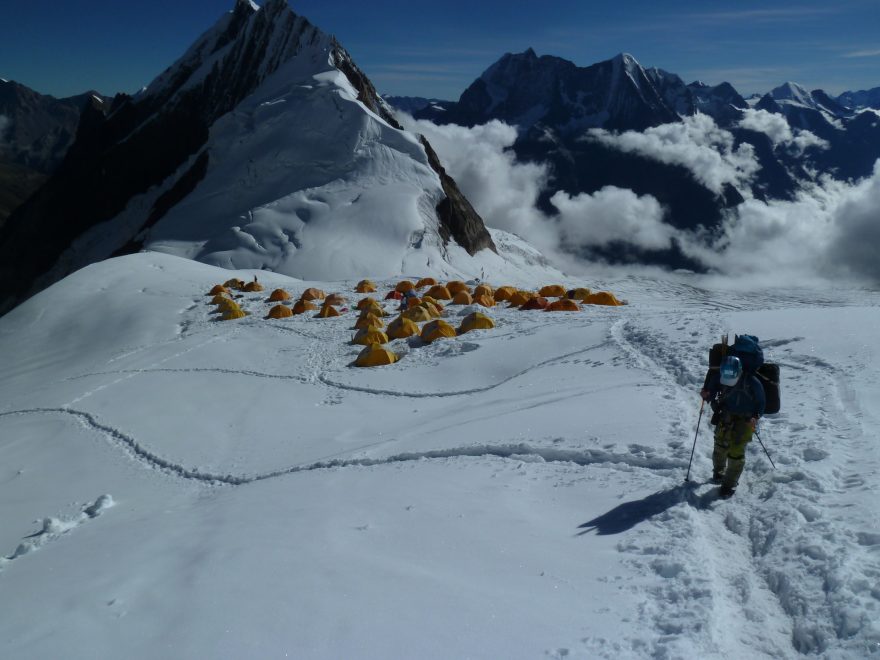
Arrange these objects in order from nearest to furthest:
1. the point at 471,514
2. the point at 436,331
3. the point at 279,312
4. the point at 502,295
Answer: the point at 471,514, the point at 436,331, the point at 279,312, the point at 502,295

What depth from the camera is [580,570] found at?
581 cm

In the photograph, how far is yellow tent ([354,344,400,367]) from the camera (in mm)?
19766

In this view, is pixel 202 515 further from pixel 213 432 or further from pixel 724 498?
pixel 724 498

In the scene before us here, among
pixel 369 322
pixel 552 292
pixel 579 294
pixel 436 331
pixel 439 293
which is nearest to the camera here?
pixel 436 331

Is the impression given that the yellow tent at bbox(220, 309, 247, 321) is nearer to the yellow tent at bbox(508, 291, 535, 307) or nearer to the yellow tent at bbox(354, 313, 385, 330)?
the yellow tent at bbox(354, 313, 385, 330)

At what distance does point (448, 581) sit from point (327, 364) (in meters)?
15.2

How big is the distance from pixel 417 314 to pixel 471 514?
17.9m

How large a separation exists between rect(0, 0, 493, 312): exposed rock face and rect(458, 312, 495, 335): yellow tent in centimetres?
5456

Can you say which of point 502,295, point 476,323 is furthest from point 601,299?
point 476,323

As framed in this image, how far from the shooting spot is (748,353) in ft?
23.1

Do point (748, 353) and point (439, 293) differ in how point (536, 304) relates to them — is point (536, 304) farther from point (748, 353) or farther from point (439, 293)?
point (748, 353)

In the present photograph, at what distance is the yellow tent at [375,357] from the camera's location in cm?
1977

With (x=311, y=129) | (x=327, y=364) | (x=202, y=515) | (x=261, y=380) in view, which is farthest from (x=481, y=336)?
(x=311, y=129)

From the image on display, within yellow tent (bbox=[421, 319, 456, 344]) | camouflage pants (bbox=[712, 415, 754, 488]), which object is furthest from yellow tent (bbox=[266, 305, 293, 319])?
camouflage pants (bbox=[712, 415, 754, 488])
